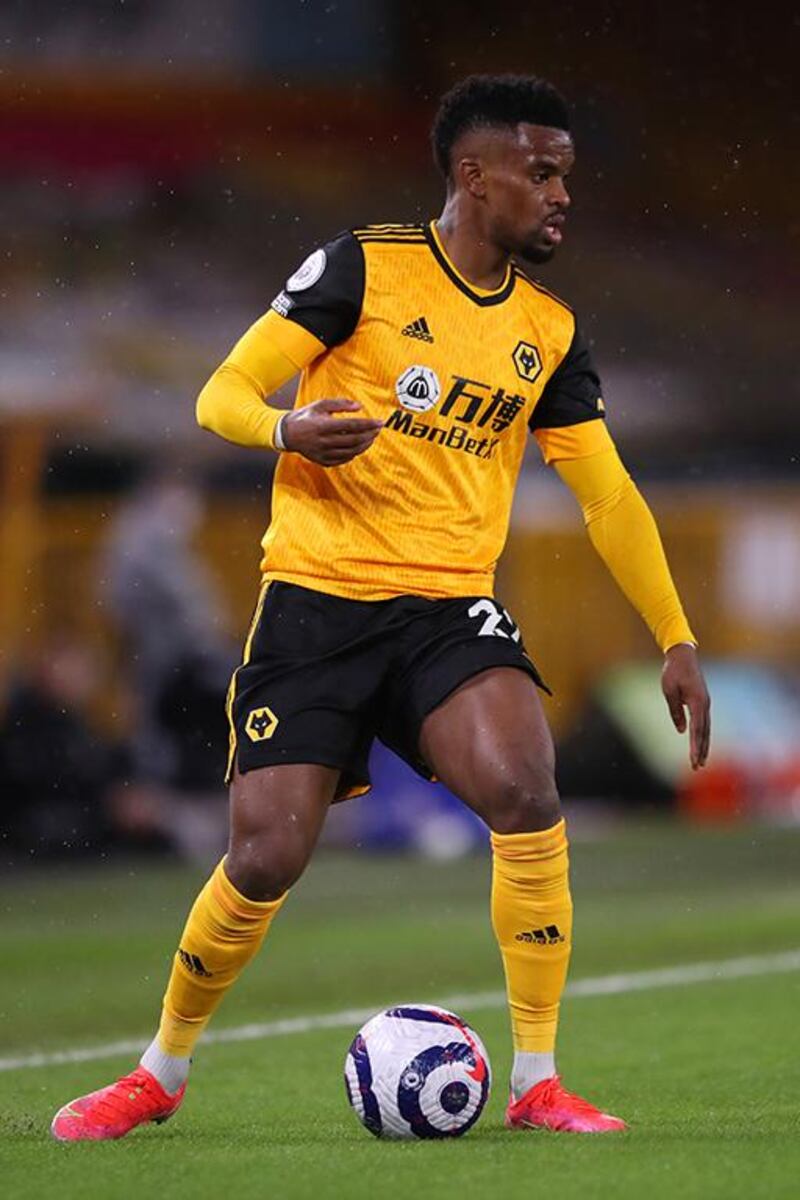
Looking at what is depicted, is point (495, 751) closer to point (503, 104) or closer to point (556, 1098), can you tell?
point (556, 1098)

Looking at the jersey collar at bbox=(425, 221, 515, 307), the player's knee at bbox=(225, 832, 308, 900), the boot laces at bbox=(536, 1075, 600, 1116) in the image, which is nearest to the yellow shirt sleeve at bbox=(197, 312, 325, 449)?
the jersey collar at bbox=(425, 221, 515, 307)

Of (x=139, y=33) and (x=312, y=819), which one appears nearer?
(x=312, y=819)

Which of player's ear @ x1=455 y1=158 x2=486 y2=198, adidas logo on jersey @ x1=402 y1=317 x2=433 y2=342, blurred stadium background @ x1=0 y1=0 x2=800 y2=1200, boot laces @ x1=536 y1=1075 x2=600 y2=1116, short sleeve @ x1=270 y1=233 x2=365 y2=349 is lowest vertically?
blurred stadium background @ x1=0 y1=0 x2=800 y2=1200

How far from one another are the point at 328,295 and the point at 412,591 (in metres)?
0.67

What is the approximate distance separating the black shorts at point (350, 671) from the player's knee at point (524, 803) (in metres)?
0.25

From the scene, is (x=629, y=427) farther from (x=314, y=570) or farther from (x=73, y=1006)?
(x=314, y=570)

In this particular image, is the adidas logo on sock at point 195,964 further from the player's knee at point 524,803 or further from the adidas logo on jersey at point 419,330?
the adidas logo on jersey at point 419,330

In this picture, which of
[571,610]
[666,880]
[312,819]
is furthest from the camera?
[571,610]

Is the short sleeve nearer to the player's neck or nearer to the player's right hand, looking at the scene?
the player's neck

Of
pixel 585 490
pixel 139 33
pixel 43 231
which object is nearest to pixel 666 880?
pixel 585 490

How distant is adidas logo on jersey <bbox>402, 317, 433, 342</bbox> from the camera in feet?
17.2

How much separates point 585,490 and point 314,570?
727 mm

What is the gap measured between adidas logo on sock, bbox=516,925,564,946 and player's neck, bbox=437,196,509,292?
1446mm

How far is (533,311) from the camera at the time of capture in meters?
5.43
